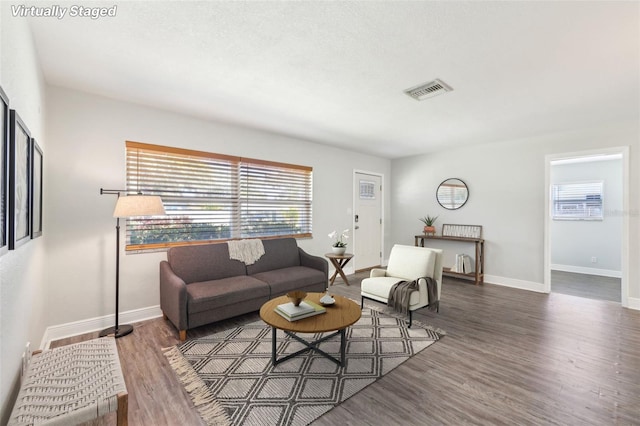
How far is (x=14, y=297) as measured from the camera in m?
1.47

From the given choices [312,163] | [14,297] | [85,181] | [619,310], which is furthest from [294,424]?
[619,310]

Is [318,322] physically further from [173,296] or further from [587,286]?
[587,286]

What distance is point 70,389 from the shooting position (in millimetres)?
1330

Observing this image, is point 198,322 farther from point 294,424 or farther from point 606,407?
point 606,407

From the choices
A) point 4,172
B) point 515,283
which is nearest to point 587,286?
point 515,283

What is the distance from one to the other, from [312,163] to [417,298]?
9.32 feet

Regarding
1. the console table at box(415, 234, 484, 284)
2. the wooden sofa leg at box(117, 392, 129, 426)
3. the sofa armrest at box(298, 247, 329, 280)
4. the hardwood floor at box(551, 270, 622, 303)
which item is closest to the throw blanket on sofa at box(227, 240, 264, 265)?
the sofa armrest at box(298, 247, 329, 280)

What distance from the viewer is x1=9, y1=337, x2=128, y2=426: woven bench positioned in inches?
46.0

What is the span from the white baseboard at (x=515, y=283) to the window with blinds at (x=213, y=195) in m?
3.35

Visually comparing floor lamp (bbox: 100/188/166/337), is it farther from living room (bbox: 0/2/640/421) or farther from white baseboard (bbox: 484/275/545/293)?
white baseboard (bbox: 484/275/545/293)

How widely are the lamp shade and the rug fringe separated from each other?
128 cm

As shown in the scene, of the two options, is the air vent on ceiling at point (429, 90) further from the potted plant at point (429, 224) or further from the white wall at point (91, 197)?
the potted plant at point (429, 224)

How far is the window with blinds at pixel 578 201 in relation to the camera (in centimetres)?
538

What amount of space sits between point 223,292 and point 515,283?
464cm
